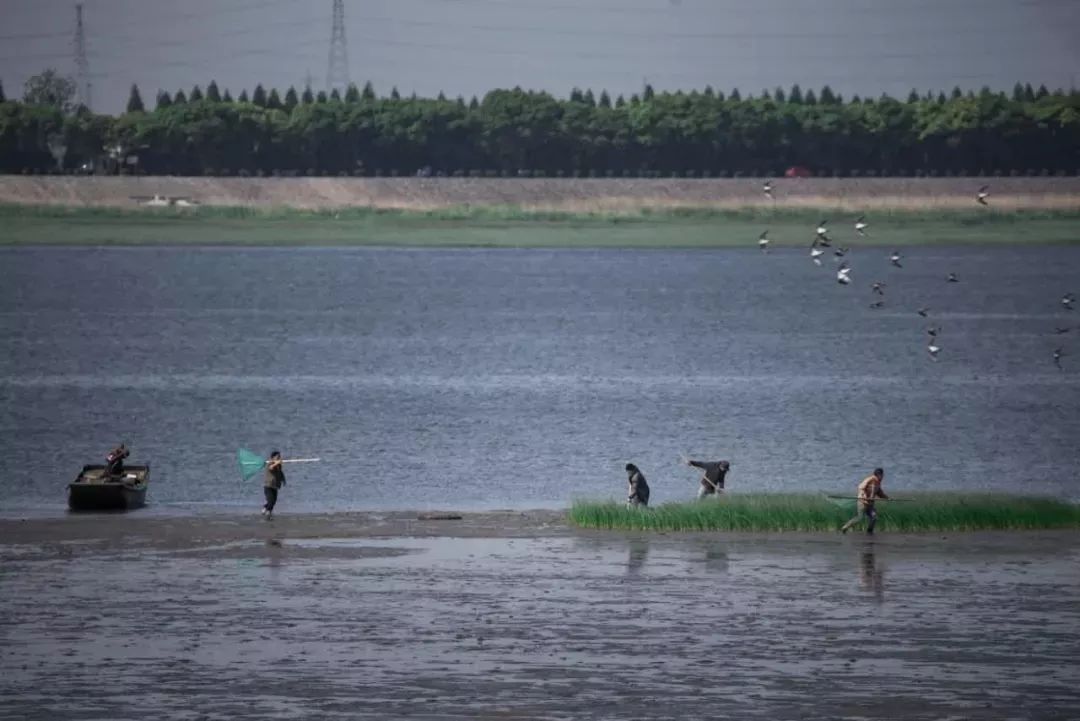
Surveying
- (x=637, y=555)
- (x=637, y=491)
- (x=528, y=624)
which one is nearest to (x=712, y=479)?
(x=637, y=491)

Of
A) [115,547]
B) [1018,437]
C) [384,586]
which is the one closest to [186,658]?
[384,586]

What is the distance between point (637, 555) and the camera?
4494 cm

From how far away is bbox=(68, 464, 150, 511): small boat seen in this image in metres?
52.2

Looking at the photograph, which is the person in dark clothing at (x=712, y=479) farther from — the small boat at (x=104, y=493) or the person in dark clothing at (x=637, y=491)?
the small boat at (x=104, y=493)

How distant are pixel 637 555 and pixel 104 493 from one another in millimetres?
14506

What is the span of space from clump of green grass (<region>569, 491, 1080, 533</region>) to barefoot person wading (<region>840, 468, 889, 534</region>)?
0.39 metres

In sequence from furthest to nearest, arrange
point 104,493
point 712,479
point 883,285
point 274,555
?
point 883,285, point 712,479, point 104,493, point 274,555

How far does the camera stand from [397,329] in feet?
478

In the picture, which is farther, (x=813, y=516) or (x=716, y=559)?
(x=813, y=516)

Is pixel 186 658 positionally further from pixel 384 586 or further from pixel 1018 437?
pixel 1018 437

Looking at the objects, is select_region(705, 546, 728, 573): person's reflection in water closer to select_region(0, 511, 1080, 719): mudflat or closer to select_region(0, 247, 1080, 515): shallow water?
select_region(0, 511, 1080, 719): mudflat

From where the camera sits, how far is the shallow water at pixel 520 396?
215 ft

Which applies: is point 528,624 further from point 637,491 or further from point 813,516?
point 637,491

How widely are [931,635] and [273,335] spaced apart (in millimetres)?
103853
